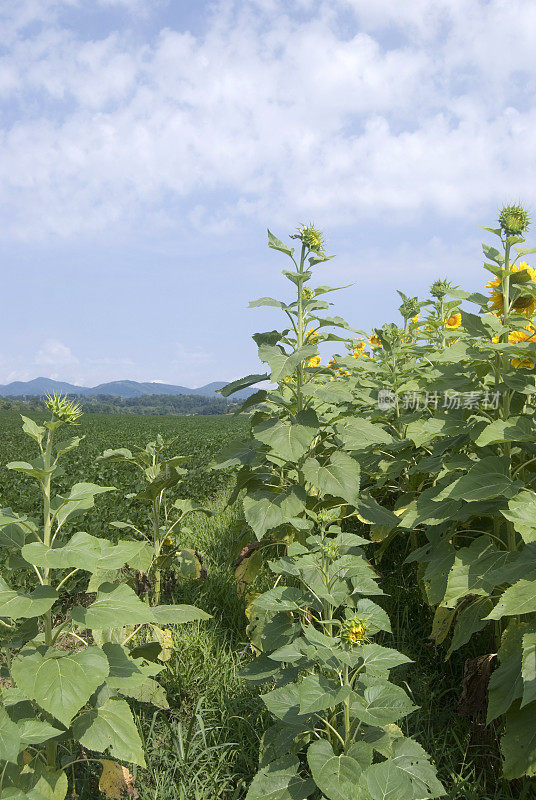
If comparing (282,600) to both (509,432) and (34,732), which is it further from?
(509,432)

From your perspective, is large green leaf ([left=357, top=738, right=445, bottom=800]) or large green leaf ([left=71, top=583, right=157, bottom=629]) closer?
large green leaf ([left=357, top=738, right=445, bottom=800])

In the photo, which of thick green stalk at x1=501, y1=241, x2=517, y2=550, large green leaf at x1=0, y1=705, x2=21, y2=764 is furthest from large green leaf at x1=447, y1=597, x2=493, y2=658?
large green leaf at x1=0, y1=705, x2=21, y2=764

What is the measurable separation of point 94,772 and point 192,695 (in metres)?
0.55

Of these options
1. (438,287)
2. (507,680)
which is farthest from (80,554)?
(438,287)

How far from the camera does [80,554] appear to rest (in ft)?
5.39

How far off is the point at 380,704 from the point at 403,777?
0.22 metres

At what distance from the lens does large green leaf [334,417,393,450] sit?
2.51 m

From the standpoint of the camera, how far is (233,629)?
3.28 meters

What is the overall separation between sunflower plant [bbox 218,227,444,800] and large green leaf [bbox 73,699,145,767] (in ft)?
1.23

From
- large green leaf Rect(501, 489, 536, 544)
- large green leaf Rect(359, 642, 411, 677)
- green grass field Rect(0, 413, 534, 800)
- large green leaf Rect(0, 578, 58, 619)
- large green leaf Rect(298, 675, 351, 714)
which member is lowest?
green grass field Rect(0, 413, 534, 800)

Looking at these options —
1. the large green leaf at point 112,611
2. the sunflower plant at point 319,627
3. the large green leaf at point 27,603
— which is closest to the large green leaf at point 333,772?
the sunflower plant at point 319,627

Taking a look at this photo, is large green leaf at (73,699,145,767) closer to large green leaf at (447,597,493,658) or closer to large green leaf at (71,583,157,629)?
large green leaf at (71,583,157,629)

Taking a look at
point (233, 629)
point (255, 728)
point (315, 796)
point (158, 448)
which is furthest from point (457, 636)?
point (158, 448)

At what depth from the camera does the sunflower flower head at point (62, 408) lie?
1.81m
